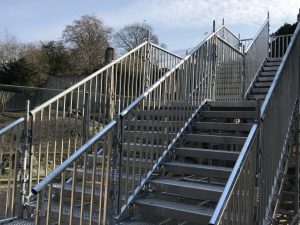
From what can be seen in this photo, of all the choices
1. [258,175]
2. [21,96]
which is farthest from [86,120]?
[21,96]

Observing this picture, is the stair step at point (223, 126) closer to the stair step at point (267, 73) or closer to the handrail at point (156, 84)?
the handrail at point (156, 84)

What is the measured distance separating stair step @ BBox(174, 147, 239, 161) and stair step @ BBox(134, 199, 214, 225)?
0.85m

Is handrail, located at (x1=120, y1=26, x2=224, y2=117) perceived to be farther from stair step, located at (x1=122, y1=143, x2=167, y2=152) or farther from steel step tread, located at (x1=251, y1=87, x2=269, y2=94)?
steel step tread, located at (x1=251, y1=87, x2=269, y2=94)

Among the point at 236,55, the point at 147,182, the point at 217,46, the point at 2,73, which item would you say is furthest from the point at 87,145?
Result: the point at 2,73

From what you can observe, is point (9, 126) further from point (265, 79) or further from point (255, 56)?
point (265, 79)

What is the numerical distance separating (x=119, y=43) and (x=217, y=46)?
119 ft

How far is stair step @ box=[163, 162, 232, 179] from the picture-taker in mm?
5027

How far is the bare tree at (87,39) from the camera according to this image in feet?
129

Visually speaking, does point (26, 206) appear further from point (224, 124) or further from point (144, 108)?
point (224, 124)

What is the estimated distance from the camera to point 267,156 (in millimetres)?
4332

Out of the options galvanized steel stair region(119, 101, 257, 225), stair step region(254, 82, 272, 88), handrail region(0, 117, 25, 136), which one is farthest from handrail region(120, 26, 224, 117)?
stair step region(254, 82, 272, 88)

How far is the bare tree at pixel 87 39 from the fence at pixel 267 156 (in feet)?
112

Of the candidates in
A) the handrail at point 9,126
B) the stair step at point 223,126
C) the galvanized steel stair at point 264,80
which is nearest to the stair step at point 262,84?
the galvanized steel stair at point 264,80

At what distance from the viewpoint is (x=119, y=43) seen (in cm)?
4319
